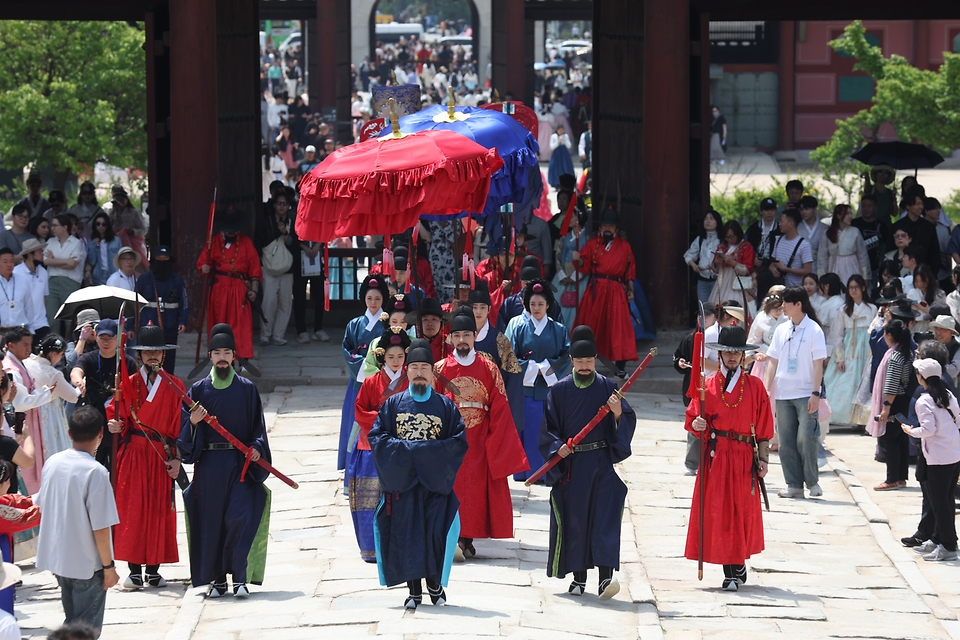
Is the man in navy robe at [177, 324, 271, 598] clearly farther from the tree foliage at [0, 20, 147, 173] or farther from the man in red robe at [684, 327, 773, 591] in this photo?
the tree foliage at [0, 20, 147, 173]

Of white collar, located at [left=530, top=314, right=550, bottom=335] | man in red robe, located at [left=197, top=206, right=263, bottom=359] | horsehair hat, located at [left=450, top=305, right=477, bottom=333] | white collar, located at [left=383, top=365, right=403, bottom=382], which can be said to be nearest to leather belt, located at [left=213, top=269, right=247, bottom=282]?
man in red robe, located at [left=197, top=206, right=263, bottom=359]

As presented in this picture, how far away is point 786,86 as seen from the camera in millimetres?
29375

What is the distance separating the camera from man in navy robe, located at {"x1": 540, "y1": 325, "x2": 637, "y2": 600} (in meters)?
8.04

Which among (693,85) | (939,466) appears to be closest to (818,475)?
(939,466)

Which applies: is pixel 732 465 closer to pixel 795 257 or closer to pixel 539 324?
pixel 539 324

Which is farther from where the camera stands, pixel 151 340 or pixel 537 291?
pixel 537 291

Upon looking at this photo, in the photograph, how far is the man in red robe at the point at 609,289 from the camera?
13.2 m

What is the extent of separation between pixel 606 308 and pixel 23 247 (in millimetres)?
5220

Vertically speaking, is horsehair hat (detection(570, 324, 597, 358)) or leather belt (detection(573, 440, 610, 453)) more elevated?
horsehair hat (detection(570, 324, 597, 358))

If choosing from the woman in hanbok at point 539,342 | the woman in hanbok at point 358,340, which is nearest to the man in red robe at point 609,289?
the woman in hanbok at point 539,342

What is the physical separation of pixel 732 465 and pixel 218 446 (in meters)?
2.92

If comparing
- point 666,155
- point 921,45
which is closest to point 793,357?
point 666,155

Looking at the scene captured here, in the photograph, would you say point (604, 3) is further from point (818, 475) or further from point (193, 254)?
point (818, 475)

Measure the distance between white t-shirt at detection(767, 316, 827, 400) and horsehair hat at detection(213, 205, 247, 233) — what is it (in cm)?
527
